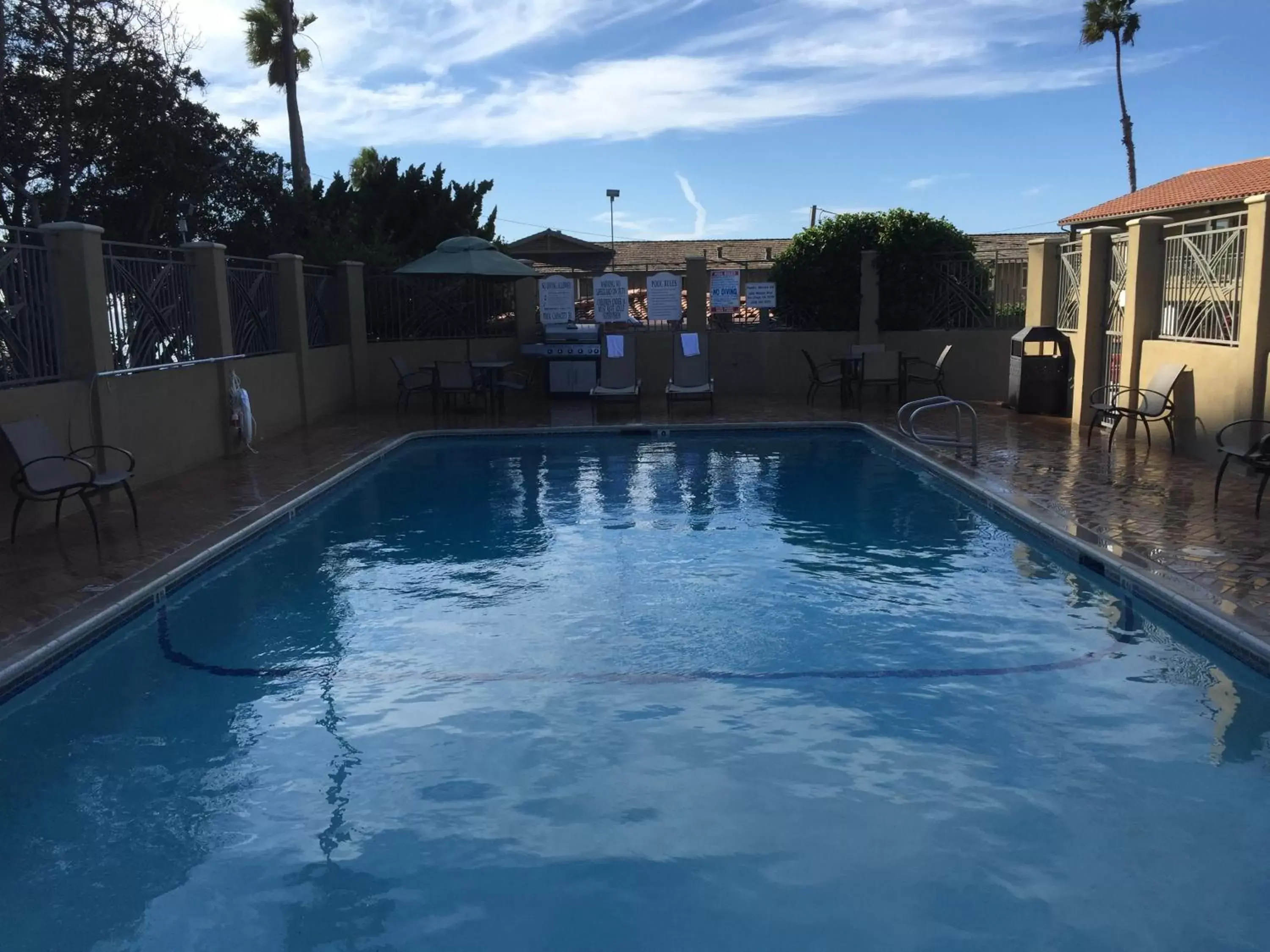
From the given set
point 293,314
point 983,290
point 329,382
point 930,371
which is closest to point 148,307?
point 293,314

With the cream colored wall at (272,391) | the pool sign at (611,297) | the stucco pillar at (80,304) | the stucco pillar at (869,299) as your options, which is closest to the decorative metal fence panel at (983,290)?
the stucco pillar at (869,299)

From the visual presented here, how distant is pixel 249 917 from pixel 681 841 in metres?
1.56

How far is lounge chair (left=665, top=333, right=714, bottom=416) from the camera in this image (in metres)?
15.3

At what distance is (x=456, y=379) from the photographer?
15.7m

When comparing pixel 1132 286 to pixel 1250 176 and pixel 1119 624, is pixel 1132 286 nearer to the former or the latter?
pixel 1119 624

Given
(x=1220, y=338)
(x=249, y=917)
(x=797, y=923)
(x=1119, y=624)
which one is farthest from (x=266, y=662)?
(x=1220, y=338)

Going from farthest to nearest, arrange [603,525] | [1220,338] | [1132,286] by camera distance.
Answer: [1132,286], [1220,338], [603,525]

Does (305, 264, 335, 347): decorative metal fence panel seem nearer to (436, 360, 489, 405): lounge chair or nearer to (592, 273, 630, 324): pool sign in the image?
(436, 360, 489, 405): lounge chair

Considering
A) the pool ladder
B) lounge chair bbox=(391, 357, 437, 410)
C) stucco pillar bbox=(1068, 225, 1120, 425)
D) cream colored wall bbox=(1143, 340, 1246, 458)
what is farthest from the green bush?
lounge chair bbox=(391, 357, 437, 410)

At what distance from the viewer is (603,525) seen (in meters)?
8.93

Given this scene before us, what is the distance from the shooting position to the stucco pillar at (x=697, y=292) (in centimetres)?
1748

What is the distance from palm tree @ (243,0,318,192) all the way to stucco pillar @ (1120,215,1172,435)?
20.0 meters

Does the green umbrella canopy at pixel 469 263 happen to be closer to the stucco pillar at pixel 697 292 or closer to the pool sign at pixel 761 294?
the stucco pillar at pixel 697 292

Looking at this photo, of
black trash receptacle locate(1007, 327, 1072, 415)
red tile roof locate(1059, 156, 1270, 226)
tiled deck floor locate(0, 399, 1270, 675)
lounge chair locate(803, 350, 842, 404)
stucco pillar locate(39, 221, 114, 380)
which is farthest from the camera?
red tile roof locate(1059, 156, 1270, 226)
